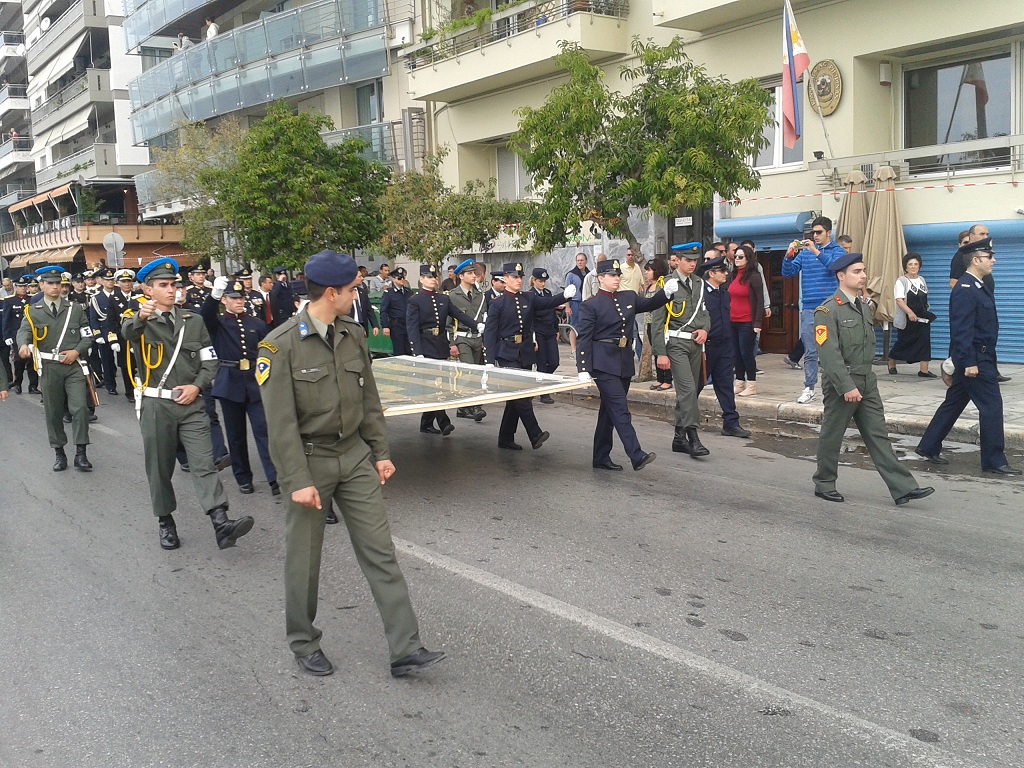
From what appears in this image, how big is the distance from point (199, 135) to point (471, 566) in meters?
27.7

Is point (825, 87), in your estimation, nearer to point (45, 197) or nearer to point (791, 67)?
point (791, 67)

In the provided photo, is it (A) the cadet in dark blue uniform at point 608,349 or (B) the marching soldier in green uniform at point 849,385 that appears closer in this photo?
(B) the marching soldier in green uniform at point 849,385

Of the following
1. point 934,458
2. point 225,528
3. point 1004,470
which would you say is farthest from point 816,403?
point 225,528

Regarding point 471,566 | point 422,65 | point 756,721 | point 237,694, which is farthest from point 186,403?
point 422,65

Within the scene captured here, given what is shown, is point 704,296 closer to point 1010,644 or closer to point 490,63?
point 1010,644

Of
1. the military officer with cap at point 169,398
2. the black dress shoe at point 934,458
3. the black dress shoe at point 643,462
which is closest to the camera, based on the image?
the military officer with cap at point 169,398

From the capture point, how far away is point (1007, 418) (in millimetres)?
10180

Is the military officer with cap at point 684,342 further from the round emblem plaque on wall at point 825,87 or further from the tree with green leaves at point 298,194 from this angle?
the tree with green leaves at point 298,194

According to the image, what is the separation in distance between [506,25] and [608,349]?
14.8 metres

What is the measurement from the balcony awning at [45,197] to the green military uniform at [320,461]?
51.4m

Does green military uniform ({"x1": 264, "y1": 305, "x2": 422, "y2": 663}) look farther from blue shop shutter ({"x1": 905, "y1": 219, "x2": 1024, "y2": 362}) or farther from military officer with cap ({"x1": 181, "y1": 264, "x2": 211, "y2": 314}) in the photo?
blue shop shutter ({"x1": 905, "y1": 219, "x2": 1024, "y2": 362})

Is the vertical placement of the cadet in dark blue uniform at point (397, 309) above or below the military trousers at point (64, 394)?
above

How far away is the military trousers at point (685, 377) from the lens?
9727mm

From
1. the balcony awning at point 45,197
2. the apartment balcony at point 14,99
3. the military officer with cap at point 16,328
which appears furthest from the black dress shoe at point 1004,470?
the apartment balcony at point 14,99
